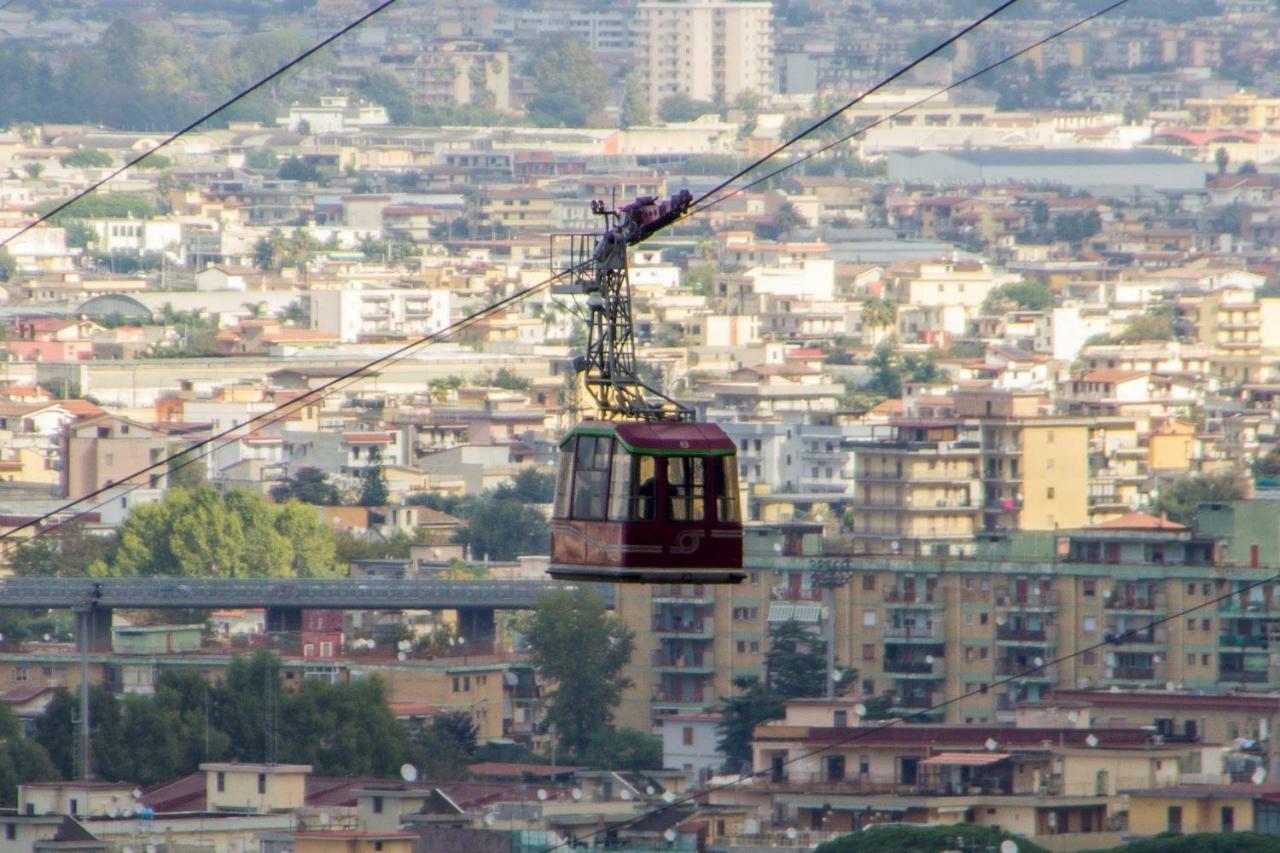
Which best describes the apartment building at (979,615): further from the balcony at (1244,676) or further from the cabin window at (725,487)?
the cabin window at (725,487)

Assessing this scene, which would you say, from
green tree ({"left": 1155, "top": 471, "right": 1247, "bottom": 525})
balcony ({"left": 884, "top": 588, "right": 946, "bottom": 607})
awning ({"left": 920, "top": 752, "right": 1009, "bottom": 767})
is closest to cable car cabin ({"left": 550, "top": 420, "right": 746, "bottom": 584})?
awning ({"left": 920, "top": 752, "right": 1009, "bottom": 767})

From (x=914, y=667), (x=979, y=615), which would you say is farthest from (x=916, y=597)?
(x=914, y=667)

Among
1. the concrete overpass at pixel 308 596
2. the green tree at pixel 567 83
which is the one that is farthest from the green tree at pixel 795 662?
the green tree at pixel 567 83

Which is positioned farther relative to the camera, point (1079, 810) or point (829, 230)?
point (829, 230)

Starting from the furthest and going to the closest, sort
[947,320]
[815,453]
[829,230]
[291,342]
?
1. [829,230]
2. [947,320]
3. [291,342]
4. [815,453]

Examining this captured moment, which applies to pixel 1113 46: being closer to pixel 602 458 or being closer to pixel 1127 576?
pixel 1127 576

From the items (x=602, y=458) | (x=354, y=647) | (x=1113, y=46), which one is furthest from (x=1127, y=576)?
(x=1113, y=46)
